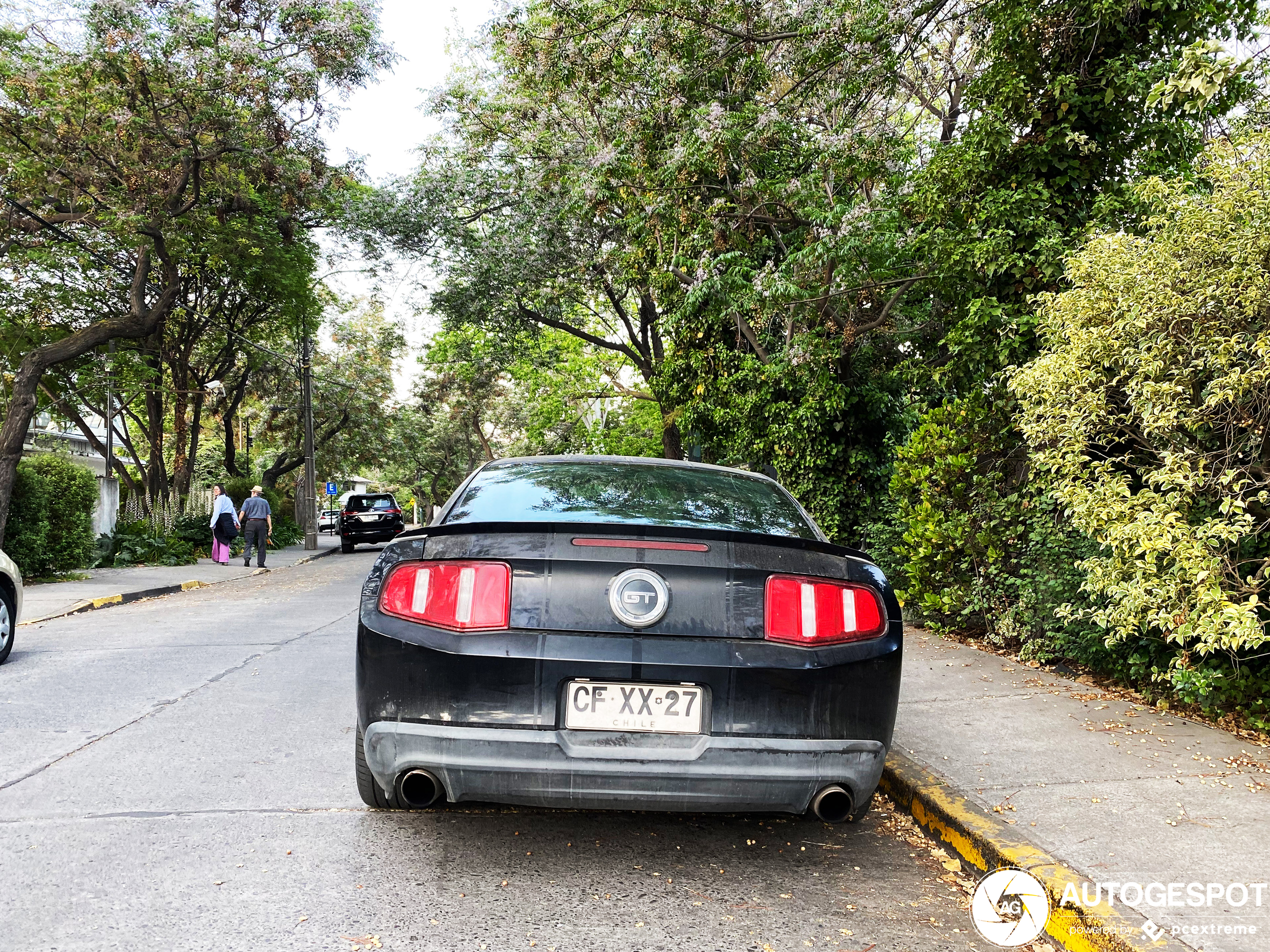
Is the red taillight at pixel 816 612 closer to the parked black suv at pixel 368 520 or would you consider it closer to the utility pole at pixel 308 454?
the utility pole at pixel 308 454

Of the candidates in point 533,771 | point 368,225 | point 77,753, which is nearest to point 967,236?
point 533,771

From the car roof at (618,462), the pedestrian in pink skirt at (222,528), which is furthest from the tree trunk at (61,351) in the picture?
the car roof at (618,462)

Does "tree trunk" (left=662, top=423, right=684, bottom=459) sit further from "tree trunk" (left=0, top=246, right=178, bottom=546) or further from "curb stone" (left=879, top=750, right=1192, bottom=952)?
"curb stone" (left=879, top=750, right=1192, bottom=952)

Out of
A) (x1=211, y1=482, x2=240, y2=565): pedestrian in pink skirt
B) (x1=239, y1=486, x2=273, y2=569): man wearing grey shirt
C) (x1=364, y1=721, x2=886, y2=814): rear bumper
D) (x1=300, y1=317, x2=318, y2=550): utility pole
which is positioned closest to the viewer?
(x1=364, y1=721, x2=886, y2=814): rear bumper

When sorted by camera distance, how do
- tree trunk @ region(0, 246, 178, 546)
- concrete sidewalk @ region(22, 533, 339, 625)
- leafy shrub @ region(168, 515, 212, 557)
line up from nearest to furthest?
concrete sidewalk @ region(22, 533, 339, 625)
tree trunk @ region(0, 246, 178, 546)
leafy shrub @ region(168, 515, 212, 557)

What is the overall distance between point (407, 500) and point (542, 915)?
102647 millimetres

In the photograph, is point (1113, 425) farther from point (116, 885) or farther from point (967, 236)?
point (116, 885)

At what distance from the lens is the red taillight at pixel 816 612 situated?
325 centimetres

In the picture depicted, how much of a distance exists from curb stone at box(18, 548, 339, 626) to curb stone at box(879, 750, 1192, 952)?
406 inches

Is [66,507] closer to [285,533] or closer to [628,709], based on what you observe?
[628,709]

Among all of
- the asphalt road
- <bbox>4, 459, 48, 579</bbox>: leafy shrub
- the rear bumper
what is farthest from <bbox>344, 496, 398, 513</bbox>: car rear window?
the rear bumper

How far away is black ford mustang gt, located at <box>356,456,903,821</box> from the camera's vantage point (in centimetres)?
307

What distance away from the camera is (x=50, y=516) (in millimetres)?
15742

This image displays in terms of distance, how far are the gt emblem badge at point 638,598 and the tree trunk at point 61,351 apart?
14.7 meters
